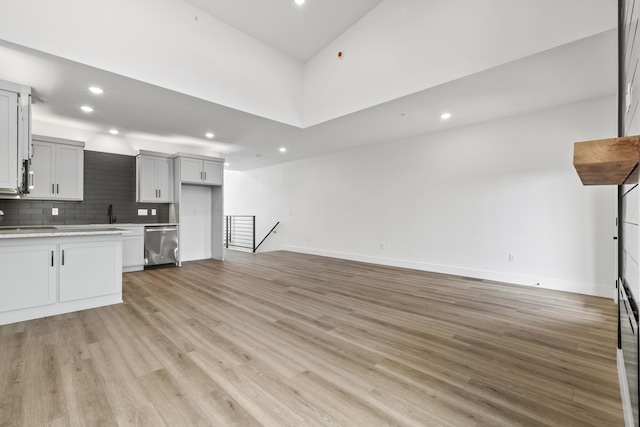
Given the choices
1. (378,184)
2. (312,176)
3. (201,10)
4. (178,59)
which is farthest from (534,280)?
(201,10)

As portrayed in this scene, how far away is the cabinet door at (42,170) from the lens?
4.48m

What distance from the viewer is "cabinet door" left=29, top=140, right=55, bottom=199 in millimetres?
4480

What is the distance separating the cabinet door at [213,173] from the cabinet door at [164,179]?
2.32ft

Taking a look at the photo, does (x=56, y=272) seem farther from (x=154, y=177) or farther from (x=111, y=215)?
(x=154, y=177)

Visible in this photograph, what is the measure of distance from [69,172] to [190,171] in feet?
6.40

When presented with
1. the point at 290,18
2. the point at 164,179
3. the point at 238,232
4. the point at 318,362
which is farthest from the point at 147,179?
the point at 318,362

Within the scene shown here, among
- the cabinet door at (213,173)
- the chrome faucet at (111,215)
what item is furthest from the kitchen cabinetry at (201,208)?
the chrome faucet at (111,215)

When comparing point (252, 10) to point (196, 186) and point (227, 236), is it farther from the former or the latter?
point (227, 236)

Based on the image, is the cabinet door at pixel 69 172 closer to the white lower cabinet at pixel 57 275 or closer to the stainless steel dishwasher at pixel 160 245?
the stainless steel dishwasher at pixel 160 245

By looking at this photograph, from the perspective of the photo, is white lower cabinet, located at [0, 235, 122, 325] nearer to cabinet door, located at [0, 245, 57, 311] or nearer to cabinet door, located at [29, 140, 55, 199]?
cabinet door, located at [0, 245, 57, 311]

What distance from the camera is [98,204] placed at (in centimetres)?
532

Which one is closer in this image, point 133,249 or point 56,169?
point 56,169

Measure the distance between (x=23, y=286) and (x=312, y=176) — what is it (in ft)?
19.2

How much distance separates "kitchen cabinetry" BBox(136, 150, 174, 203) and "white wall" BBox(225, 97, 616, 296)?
3.52 meters
